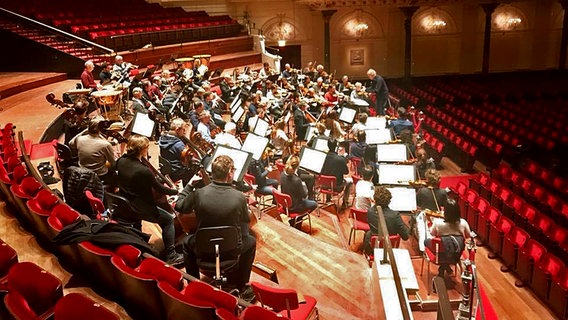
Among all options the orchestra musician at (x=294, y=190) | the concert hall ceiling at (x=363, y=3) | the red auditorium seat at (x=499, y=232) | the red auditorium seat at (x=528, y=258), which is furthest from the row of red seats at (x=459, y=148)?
the concert hall ceiling at (x=363, y=3)

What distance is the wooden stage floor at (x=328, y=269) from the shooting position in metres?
4.20

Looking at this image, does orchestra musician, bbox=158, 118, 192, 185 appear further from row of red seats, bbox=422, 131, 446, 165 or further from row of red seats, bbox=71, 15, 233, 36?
row of red seats, bbox=71, 15, 233, 36

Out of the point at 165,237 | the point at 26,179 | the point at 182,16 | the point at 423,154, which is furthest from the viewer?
the point at 182,16

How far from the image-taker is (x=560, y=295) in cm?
555

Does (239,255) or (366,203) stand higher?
(239,255)

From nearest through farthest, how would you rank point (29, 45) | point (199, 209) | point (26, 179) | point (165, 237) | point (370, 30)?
point (199, 209) < point (165, 237) < point (26, 179) < point (29, 45) < point (370, 30)

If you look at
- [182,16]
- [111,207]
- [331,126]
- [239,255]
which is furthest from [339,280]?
[182,16]

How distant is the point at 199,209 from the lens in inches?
139

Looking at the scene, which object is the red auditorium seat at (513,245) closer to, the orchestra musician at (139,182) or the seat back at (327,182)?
the seat back at (327,182)

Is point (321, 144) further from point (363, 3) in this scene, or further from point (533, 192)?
point (363, 3)

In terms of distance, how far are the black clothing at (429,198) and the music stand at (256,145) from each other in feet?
5.91

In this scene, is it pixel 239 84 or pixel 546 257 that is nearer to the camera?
pixel 546 257

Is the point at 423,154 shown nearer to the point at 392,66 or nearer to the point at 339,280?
the point at 339,280

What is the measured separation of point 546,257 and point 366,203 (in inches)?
80.5
